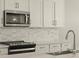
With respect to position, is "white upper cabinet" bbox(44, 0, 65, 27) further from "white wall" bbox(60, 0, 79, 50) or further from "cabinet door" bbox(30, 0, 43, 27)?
"white wall" bbox(60, 0, 79, 50)

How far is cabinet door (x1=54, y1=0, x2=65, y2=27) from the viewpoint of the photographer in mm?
4902

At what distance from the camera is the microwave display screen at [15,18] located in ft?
13.4

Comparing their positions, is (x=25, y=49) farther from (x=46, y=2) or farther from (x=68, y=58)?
(x=68, y=58)

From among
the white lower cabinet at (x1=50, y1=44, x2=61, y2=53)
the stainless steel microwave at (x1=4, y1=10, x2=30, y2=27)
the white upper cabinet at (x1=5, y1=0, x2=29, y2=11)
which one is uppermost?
the white upper cabinet at (x1=5, y1=0, x2=29, y2=11)

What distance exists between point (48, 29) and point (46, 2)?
891mm

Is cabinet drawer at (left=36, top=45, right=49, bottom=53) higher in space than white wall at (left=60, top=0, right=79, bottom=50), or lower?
lower

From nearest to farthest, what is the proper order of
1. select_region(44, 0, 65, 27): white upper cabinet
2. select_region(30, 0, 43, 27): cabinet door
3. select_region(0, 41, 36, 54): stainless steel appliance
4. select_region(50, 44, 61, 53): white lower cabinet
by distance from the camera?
select_region(0, 41, 36, 54): stainless steel appliance < select_region(30, 0, 43, 27): cabinet door < select_region(50, 44, 61, 53): white lower cabinet < select_region(44, 0, 65, 27): white upper cabinet

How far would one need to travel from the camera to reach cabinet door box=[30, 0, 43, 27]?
444 centimetres

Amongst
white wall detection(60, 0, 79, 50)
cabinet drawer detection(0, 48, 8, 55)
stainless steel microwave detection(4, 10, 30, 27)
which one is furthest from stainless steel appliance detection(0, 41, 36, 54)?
white wall detection(60, 0, 79, 50)

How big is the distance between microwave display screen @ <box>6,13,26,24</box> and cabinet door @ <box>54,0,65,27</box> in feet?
3.68

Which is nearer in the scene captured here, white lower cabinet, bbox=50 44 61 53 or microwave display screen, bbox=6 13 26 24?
microwave display screen, bbox=6 13 26 24

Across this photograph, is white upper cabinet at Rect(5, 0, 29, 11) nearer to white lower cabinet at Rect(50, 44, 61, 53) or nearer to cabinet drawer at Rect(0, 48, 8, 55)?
cabinet drawer at Rect(0, 48, 8, 55)

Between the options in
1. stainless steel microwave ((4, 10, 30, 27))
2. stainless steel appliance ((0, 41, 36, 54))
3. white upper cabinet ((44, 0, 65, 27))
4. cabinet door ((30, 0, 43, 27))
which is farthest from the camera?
white upper cabinet ((44, 0, 65, 27))

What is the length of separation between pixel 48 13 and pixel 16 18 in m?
1.03
